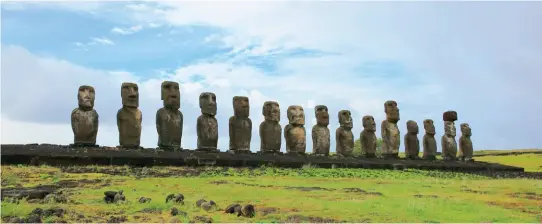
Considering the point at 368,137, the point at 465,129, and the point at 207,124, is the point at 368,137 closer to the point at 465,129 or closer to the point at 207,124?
the point at 465,129

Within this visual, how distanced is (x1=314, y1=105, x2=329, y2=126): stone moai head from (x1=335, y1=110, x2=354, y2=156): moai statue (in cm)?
79

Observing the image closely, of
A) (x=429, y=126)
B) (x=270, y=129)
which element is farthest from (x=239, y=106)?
(x=429, y=126)

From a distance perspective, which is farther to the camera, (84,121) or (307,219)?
(84,121)

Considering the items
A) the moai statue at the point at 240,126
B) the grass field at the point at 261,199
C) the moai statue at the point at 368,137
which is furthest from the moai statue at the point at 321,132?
the grass field at the point at 261,199

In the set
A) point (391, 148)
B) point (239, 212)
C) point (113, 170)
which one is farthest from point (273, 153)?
point (239, 212)

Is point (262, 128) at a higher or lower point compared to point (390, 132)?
lower

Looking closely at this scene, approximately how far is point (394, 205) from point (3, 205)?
505cm

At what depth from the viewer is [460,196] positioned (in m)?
10.0

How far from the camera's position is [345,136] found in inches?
911

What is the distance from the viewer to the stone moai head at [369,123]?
24.1 m

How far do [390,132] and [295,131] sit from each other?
5.33 m

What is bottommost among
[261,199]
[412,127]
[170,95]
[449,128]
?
[261,199]

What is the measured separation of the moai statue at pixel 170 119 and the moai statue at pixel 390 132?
992cm

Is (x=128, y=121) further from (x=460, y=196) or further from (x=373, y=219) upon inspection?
(x=373, y=219)
